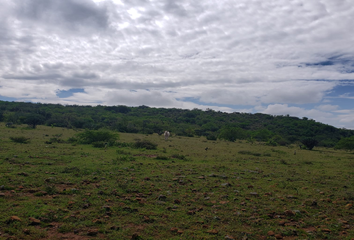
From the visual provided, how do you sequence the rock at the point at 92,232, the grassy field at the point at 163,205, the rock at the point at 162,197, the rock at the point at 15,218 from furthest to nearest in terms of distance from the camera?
the rock at the point at 162,197 → the grassy field at the point at 163,205 → the rock at the point at 15,218 → the rock at the point at 92,232

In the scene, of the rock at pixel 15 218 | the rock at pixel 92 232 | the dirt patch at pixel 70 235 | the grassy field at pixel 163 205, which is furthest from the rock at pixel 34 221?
the rock at pixel 92 232

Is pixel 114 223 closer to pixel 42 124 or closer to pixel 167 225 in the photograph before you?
pixel 167 225

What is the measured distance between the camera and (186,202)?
6.97 metres

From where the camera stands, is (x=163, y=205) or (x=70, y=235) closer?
(x=70, y=235)

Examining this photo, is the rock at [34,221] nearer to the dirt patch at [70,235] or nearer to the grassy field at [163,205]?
the grassy field at [163,205]

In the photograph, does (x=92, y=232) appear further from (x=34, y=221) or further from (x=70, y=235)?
(x=34, y=221)

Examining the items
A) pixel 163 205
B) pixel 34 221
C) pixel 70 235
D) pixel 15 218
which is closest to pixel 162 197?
Answer: pixel 163 205

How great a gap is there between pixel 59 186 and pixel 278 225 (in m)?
6.32

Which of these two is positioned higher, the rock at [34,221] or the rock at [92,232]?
the rock at [34,221]

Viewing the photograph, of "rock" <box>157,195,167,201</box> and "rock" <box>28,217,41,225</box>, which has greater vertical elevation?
"rock" <box>157,195,167,201</box>

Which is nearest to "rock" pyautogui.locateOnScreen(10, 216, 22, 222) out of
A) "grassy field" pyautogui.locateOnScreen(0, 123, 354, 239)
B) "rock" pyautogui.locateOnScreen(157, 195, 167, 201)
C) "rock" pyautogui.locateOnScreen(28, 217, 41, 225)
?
"grassy field" pyautogui.locateOnScreen(0, 123, 354, 239)

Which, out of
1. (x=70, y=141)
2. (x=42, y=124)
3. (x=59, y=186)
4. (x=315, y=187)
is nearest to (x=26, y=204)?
(x=59, y=186)

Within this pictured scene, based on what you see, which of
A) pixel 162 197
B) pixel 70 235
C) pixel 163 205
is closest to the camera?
pixel 70 235

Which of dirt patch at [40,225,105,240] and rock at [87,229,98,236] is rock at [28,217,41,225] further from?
rock at [87,229,98,236]
